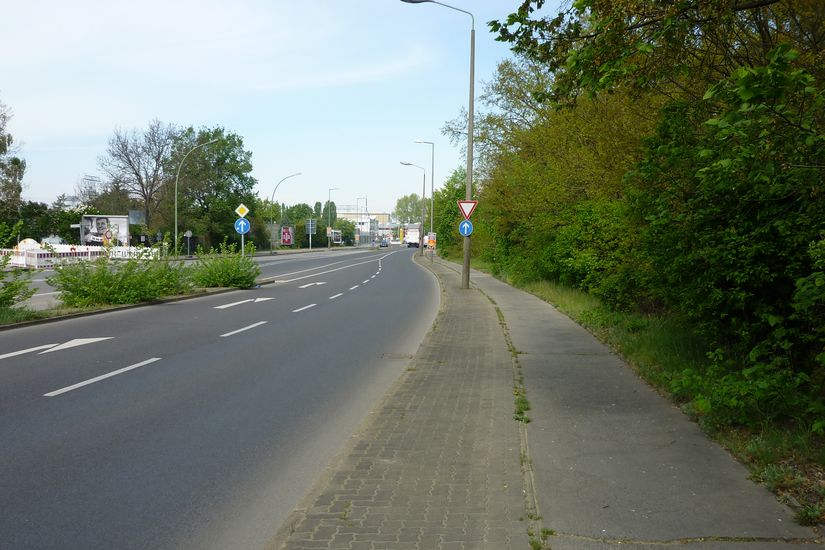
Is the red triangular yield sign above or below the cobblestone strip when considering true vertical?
above

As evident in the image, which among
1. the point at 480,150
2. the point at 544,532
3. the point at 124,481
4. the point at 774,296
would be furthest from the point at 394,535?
the point at 480,150

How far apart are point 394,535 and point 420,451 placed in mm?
1607

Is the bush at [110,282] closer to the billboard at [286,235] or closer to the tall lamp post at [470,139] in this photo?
the tall lamp post at [470,139]

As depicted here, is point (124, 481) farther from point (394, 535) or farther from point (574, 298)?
point (574, 298)

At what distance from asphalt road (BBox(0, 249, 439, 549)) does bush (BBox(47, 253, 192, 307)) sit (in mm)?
3214

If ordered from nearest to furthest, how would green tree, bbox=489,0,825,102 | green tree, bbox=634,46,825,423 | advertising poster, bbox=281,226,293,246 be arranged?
green tree, bbox=634,46,825,423
green tree, bbox=489,0,825,102
advertising poster, bbox=281,226,293,246

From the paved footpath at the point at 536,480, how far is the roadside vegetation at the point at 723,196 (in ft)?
1.33

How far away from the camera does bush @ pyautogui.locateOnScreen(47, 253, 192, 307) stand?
1706cm

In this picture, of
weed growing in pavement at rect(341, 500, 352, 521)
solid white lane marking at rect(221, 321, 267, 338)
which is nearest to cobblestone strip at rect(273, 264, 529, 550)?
weed growing in pavement at rect(341, 500, 352, 521)

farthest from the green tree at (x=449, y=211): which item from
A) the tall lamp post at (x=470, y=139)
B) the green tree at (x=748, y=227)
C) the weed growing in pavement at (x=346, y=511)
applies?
the weed growing in pavement at (x=346, y=511)

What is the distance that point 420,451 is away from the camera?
5.39 meters

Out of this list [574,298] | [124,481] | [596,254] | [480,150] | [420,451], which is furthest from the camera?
[480,150]

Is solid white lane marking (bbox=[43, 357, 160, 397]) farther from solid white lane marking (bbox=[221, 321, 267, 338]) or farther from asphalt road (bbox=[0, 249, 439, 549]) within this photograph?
solid white lane marking (bbox=[221, 321, 267, 338])

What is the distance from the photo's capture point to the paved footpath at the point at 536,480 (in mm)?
3773
